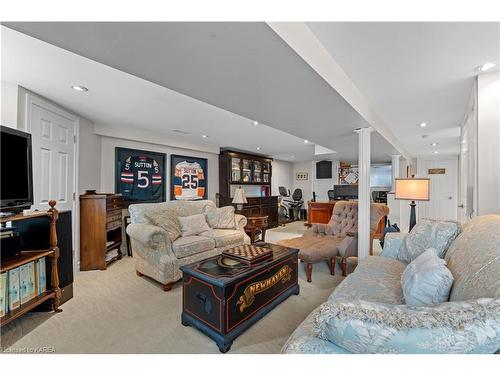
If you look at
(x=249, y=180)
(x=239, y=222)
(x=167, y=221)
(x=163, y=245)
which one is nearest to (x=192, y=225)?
(x=167, y=221)

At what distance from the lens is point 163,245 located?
2.63 m

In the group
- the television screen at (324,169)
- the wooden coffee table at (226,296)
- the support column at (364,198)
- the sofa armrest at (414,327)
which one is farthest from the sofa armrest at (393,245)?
the television screen at (324,169)

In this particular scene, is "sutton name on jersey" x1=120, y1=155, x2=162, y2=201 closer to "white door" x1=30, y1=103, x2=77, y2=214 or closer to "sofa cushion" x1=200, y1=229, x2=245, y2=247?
"white door" x1=30, y1=103, x2=77, y2=214

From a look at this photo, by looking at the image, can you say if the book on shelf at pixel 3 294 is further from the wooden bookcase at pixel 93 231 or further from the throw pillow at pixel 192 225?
the throw pillow at pixel 192 225

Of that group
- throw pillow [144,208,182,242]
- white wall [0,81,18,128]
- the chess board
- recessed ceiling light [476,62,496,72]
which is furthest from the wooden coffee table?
recessed ceiling light [476,62,496,72]

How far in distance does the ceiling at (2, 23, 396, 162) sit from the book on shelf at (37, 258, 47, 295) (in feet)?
5.47

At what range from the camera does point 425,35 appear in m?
1.39

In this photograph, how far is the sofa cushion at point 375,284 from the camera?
1436 millimetres

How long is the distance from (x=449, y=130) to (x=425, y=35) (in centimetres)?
333

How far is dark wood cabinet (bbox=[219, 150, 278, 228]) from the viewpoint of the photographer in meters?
5.53

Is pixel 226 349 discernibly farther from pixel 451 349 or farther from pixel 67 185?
pixel 67 185

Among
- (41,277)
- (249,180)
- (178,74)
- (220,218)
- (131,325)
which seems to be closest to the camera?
(178,74)

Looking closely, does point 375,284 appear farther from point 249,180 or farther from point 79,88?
point 249,180

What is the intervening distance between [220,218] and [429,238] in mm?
2715
